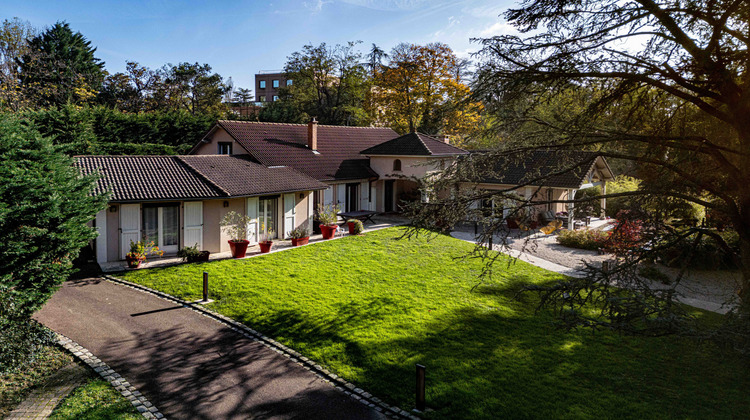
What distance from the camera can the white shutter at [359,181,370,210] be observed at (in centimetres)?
2906

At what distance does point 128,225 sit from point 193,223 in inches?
89.6

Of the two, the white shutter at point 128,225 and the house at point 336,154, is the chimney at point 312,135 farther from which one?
the white shutter at point 128,225

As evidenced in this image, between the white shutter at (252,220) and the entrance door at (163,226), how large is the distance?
294cm

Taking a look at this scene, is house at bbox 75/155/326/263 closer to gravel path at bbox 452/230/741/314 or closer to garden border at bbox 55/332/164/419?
garden border at bbox 55/332/164/419

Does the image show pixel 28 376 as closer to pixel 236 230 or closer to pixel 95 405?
pixel 95 405

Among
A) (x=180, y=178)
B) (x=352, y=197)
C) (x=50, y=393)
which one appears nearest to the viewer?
(x=50, y=393)

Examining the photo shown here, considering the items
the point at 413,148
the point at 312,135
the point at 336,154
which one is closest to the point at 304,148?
the point at 312,135

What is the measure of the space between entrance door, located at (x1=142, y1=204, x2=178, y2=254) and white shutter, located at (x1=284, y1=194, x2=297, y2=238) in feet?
16.4

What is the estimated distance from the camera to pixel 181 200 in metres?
17.8

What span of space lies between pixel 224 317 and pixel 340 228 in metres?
12.3

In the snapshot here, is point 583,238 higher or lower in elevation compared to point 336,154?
lower

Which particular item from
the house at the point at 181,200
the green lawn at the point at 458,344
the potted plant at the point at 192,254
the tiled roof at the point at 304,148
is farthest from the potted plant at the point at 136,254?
the tiled roof at the point at 304,148

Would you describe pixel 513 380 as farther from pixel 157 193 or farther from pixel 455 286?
pixel 157 193

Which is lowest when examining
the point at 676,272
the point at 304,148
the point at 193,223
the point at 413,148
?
the point at 676,272
